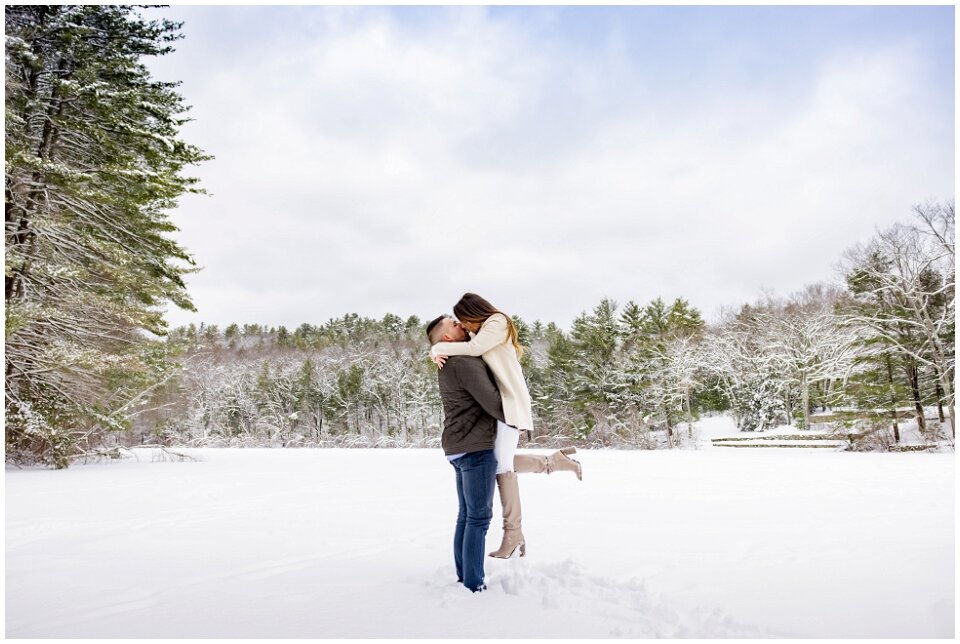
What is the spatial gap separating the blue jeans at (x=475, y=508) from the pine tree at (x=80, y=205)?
35.3 feet

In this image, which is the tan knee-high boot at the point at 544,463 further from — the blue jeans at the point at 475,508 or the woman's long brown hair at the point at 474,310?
the woman's long brown hair at the point at 474,310

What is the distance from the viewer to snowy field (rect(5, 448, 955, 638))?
2.67 meters

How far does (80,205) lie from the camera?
11758 mm

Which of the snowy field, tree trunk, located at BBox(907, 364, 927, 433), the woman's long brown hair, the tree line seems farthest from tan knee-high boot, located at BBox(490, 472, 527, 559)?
tree trunk, located at BBox(907, 364, 927, 433)

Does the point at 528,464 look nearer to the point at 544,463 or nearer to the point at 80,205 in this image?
the point at 544,463

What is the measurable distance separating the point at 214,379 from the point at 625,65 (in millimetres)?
48747

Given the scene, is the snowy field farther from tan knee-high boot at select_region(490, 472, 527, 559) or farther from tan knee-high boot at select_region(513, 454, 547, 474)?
tan knee-high boot at select_region(513, 454, 547, 474)

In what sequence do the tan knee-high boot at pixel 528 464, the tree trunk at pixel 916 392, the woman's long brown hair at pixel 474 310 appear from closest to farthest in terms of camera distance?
the woman's long brown hair at pixel 474 310 < the tan knee-high boot at pixel 528 464 < the tree trunk at pixel 916 392

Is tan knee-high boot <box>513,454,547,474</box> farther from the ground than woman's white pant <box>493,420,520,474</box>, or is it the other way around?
woman's white pant <box>493,420,520,474</box>

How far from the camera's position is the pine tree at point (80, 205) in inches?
438

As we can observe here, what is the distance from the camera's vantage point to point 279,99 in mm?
20016

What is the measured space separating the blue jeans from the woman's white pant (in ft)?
0.23

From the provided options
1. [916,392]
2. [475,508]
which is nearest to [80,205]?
[475,508]

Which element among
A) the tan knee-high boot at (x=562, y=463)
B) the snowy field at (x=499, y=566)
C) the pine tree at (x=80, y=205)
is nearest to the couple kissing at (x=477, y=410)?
the snowy field at (x=499, y=566)
